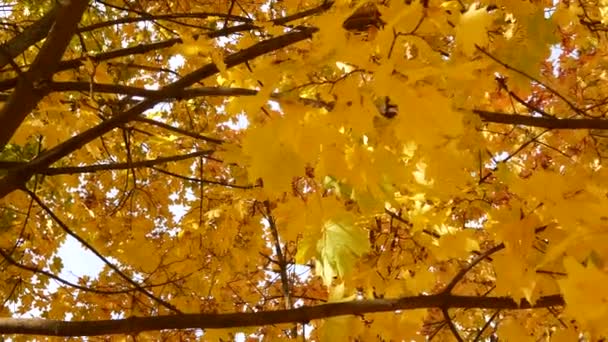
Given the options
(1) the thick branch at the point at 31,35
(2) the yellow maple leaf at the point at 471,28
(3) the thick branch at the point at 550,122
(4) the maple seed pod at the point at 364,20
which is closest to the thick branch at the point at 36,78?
(1) the thick branch at the point at 31,35

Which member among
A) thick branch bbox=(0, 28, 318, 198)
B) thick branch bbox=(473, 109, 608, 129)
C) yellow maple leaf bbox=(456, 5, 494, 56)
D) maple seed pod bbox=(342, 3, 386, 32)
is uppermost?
thick branch bbox=(0, 28, 318, 198)

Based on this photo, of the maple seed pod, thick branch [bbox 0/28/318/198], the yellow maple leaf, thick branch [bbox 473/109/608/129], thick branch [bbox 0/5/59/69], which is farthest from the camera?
thick branch [bbox 0/5/59/69]

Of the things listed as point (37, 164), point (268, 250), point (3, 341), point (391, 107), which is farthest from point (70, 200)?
point (391, 107)

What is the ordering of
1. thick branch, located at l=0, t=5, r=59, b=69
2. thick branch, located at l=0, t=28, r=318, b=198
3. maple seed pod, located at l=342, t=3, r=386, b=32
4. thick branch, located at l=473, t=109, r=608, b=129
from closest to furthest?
1. maple seed pod, located at l=342, t=3, r=386, b=32
2. thick branch, located at l=473, t=109, r=608, b=129
3. thick branch, located at l=0, t=28, r=318, b=198
4. thick branch, located at l=0, t=5, r=59, b=69

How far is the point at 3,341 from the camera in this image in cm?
443

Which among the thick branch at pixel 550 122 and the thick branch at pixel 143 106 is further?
the thick branch at pixel 143 106

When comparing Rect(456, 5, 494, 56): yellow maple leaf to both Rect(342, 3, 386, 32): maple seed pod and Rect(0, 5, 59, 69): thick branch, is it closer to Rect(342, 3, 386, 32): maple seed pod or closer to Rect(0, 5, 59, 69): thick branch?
Rect(342, 3, 386, 32): maple seed pod

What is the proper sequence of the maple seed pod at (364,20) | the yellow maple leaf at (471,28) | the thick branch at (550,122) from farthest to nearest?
the thick branch at (550,122) → the maple seed pod at (364,20) → the yellow maple leaf at (471,28)

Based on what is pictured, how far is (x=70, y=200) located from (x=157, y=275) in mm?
1557

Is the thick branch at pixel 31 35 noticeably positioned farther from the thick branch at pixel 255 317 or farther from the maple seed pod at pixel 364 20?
the maple seed pod at pixel 364 20

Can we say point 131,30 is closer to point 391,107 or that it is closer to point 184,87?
point 184,87

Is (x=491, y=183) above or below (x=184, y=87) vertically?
below

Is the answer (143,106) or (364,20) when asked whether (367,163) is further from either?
(143,106)

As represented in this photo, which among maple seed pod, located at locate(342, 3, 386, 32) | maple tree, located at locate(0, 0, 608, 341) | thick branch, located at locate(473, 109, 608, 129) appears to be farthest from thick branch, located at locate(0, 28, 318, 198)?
thick branch, located at locate(473, 109, 608, 129)
